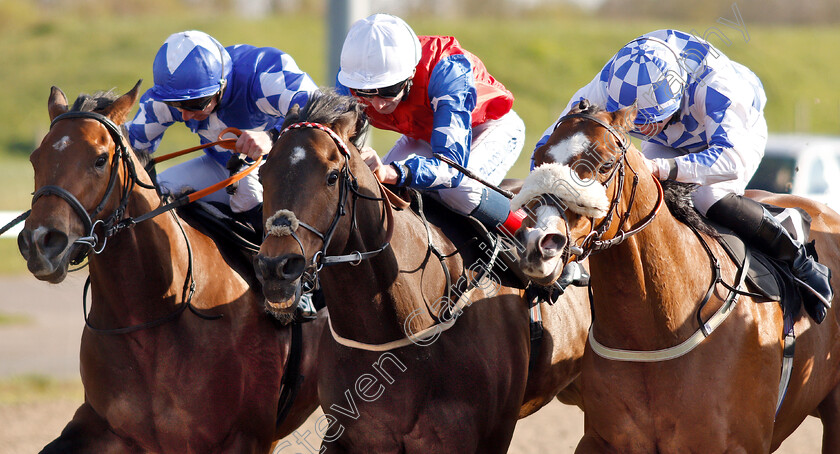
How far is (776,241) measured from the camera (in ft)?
11.8

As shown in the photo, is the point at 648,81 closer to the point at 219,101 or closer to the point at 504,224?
the point at 504,224

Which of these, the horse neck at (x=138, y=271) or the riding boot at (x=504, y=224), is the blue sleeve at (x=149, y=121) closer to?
the horse neck at (x=138, y=271)

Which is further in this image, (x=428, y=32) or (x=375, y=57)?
(x=428, y=32)

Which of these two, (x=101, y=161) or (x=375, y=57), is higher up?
(x=375, y=57)

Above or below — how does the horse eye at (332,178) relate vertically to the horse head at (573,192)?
below

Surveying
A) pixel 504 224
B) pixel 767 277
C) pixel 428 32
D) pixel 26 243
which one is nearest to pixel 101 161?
pixel 26 243

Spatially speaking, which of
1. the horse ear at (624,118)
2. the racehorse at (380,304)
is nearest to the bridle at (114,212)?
the racehorse at (380,304)

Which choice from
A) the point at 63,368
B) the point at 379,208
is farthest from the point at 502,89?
the point at 63,368

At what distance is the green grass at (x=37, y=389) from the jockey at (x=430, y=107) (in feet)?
13.4

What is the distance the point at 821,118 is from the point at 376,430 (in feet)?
84.0

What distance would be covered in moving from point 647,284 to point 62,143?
2.06 metres

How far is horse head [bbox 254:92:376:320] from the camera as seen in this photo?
277cm

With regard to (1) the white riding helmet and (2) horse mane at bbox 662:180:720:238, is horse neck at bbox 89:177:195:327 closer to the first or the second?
Answer: (1) the white riding helmet

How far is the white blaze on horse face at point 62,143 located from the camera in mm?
3244
